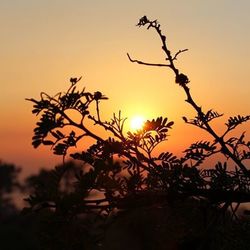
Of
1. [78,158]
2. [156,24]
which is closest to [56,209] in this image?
[78,158]

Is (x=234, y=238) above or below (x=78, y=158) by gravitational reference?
below

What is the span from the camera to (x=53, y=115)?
2.55 m

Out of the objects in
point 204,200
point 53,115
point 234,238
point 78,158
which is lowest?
point 234,238

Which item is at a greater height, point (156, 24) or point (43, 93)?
point (156, 24)

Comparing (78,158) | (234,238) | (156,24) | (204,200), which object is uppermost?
(156,24)

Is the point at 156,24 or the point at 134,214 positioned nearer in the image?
the point at 134,214

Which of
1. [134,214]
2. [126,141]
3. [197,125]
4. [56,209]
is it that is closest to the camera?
[56,209]

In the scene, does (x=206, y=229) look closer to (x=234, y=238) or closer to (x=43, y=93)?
(x=234, y=238)

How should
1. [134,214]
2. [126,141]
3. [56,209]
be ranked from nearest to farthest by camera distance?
[56,209] < [134,214] < [126,141]

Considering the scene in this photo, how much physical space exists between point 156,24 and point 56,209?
117 centimetres

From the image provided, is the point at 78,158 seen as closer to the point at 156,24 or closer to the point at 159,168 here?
the point at 159,168

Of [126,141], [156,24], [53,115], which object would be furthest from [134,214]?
[156,24]

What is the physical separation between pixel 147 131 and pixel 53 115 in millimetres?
617

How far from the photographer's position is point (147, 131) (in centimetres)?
297
